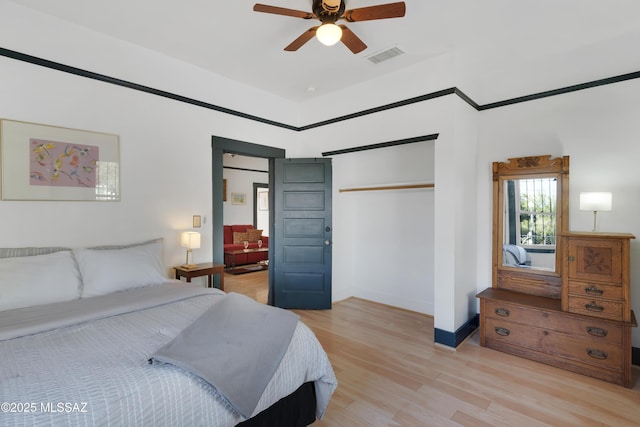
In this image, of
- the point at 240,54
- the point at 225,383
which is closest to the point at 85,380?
the point at 225,383

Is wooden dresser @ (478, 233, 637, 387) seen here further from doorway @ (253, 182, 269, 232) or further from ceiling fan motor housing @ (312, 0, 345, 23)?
doorway @ (253, 182, 269, 232)

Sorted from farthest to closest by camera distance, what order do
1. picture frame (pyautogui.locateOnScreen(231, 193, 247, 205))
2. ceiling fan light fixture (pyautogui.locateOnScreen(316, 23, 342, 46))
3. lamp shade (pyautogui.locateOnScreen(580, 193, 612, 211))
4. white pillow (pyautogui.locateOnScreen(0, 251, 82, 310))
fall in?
1. picture frame (pyautogui.locateOnScreen(231, 193, 247, 205))
2. lamp shade (pyautogui.locateOnScreen(580, 193, 612, 211))
3. ceiling fan light fixture (pyautogui.locateOnScreen(316, 23, 342, 46))
4. white pillow (pyautogui.locateOnScreen(0, 251, 82, 310))

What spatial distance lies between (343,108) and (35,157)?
3329 mm

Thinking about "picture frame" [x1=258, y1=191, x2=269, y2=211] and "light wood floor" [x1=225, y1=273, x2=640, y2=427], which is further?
"picture frame" [x1=258, y1=191, x2=269, y2=211]

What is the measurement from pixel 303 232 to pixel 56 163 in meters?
2.78

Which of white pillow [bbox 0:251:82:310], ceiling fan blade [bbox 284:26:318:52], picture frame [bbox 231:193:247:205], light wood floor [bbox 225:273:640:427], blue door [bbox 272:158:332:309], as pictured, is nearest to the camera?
white pillow [bbox 0:251:82:310]

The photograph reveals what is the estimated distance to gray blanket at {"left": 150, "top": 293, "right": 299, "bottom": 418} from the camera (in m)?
1.38

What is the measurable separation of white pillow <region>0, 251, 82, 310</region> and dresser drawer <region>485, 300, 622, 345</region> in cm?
377

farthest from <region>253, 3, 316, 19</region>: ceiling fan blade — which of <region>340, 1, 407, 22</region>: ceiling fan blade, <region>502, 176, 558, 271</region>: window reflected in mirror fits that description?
<region>502, 176, 558, 271</region>: window reflected in mirror

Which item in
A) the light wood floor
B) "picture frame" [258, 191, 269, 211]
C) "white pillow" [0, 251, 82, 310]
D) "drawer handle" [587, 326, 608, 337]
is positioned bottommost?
the light wood floor

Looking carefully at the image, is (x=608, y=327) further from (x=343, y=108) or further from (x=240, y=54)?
(x=240, y=54)

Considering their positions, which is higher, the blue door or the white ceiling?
the white ceiling

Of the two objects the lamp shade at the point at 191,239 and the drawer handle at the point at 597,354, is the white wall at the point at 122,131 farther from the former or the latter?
the drawer handle at the point at 597,354

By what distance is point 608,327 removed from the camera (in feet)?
8.63
